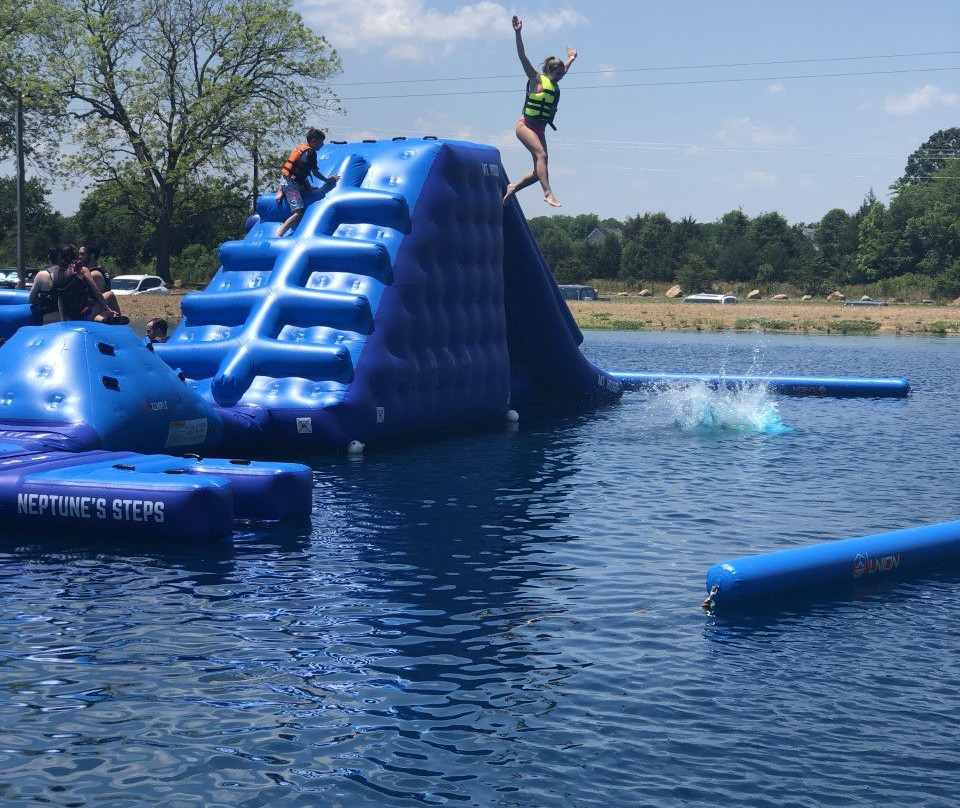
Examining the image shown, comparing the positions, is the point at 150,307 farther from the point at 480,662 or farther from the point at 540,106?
the point at 480,662

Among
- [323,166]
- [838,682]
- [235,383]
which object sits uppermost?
[323,166]

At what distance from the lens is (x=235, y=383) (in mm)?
16062

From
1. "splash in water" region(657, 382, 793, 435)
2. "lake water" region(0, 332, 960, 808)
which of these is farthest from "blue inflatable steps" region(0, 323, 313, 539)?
"splash in water" region(657, 382, 793, 435)

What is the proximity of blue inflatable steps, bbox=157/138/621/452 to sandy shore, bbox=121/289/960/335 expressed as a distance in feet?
97.1

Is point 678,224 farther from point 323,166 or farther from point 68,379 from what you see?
point 68,379

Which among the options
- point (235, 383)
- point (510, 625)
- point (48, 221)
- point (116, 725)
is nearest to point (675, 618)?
point (510, 625)

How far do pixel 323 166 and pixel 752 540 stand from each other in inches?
380

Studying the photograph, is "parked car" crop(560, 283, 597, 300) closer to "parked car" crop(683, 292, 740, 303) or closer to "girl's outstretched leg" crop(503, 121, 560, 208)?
"parked car" crop(683, 292, 740, 303)

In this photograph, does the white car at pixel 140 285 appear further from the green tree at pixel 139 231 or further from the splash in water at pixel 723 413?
the splash in water at pixel 723 413

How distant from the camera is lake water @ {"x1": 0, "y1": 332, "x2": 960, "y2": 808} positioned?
627 centimetres

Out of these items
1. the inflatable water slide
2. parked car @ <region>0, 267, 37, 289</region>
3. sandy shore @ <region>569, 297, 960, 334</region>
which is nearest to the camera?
the inflatable water slide

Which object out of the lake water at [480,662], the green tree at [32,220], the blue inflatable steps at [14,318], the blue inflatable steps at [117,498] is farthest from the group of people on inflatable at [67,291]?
the green tree at [32,220]

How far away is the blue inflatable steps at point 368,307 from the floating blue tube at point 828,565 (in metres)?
7.38

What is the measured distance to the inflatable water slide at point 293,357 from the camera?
447 inches
